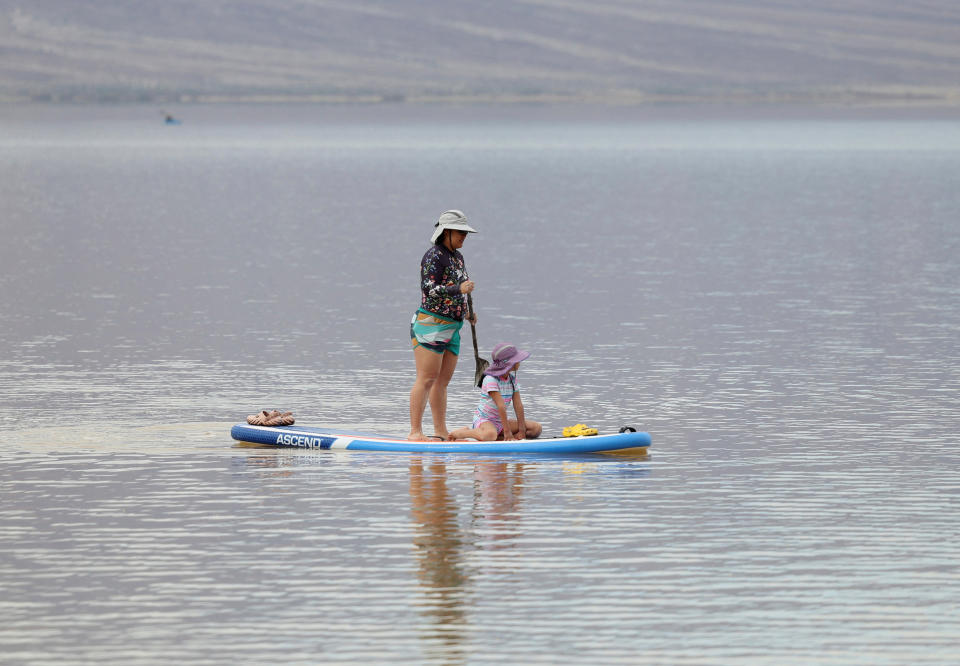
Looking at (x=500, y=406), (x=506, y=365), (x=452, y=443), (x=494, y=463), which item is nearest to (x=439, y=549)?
(x=494, y=463)

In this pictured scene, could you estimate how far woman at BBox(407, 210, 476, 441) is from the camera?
16.8m

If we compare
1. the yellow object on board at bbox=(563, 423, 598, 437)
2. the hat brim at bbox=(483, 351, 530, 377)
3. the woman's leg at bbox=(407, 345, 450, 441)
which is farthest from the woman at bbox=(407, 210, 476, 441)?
the yellow object on board at bbox=(563, 423, 598, 437)

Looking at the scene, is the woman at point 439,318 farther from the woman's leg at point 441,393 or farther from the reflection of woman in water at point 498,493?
the reflection of woman in water at point 498,493

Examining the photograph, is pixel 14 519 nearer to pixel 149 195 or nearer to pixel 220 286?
pixel 220 286

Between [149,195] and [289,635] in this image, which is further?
[149,195]

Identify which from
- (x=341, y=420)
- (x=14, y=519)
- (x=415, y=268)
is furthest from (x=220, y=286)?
(x=14, y=519)

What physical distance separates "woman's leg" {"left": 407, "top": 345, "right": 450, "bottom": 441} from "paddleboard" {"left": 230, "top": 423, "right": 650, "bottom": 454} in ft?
0.62

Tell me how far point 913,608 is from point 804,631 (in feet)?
2.97

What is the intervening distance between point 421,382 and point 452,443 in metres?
0.67

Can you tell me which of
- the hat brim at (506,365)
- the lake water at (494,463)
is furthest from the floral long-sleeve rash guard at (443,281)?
the lake water at (494,463)

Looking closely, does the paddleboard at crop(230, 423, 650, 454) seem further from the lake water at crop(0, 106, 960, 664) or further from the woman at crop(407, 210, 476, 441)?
the woman at crop(407, 210, 476, 441)

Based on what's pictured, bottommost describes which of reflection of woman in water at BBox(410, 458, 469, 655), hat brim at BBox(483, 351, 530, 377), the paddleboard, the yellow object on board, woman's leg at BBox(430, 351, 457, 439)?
reflection of woman in water at BBox(410, 458, 469, 655)

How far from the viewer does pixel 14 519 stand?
46.8 feet

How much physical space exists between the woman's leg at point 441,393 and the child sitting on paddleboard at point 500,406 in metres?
0.16
